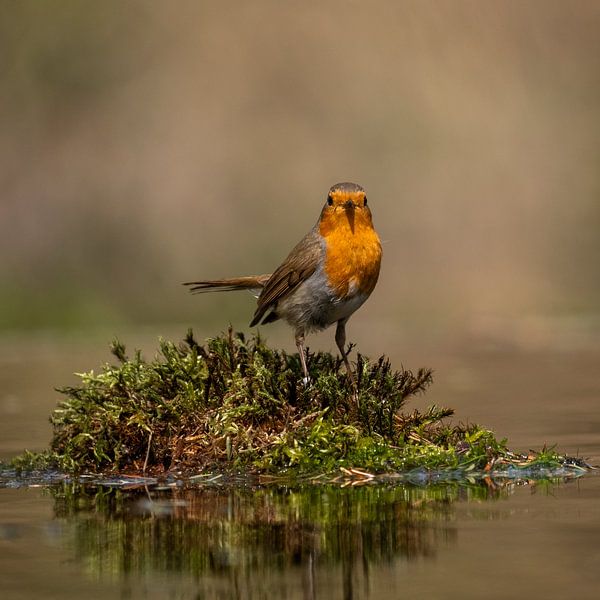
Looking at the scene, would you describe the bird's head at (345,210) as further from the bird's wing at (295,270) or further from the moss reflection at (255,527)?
the moss reflection at (255,527)

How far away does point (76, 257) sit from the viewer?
1030 inches

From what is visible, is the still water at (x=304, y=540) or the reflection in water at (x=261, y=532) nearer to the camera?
the still water at (x=304, y=540)

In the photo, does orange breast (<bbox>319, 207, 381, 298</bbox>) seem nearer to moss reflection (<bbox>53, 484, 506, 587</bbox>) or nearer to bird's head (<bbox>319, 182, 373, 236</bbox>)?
bird's head (<bbox>319, 182, 373, 236</bbox>)

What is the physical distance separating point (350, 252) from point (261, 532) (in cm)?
266

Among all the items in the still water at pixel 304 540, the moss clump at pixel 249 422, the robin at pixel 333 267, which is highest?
the robin at pixel 333 267

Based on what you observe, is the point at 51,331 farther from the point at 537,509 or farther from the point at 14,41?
the point at 537,509

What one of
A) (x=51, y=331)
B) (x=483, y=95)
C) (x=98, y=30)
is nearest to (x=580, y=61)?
(x=483, y=95)

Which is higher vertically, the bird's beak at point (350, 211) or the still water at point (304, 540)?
the bird's beak at point (350, 211)

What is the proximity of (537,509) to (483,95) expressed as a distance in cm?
2609

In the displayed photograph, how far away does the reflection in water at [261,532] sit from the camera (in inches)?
201

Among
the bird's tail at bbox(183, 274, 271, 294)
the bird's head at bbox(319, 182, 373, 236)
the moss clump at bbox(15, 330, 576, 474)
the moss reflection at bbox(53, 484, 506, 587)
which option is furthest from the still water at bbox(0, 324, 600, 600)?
the bird's tail at bbox(183, 274, 271, 294)

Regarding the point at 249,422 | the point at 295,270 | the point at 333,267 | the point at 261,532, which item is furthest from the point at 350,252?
the point at 261,532

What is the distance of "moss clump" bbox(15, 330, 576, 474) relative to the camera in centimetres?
768

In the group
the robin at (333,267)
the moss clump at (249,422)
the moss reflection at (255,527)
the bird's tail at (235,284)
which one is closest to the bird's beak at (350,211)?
the robin at (333,267)
